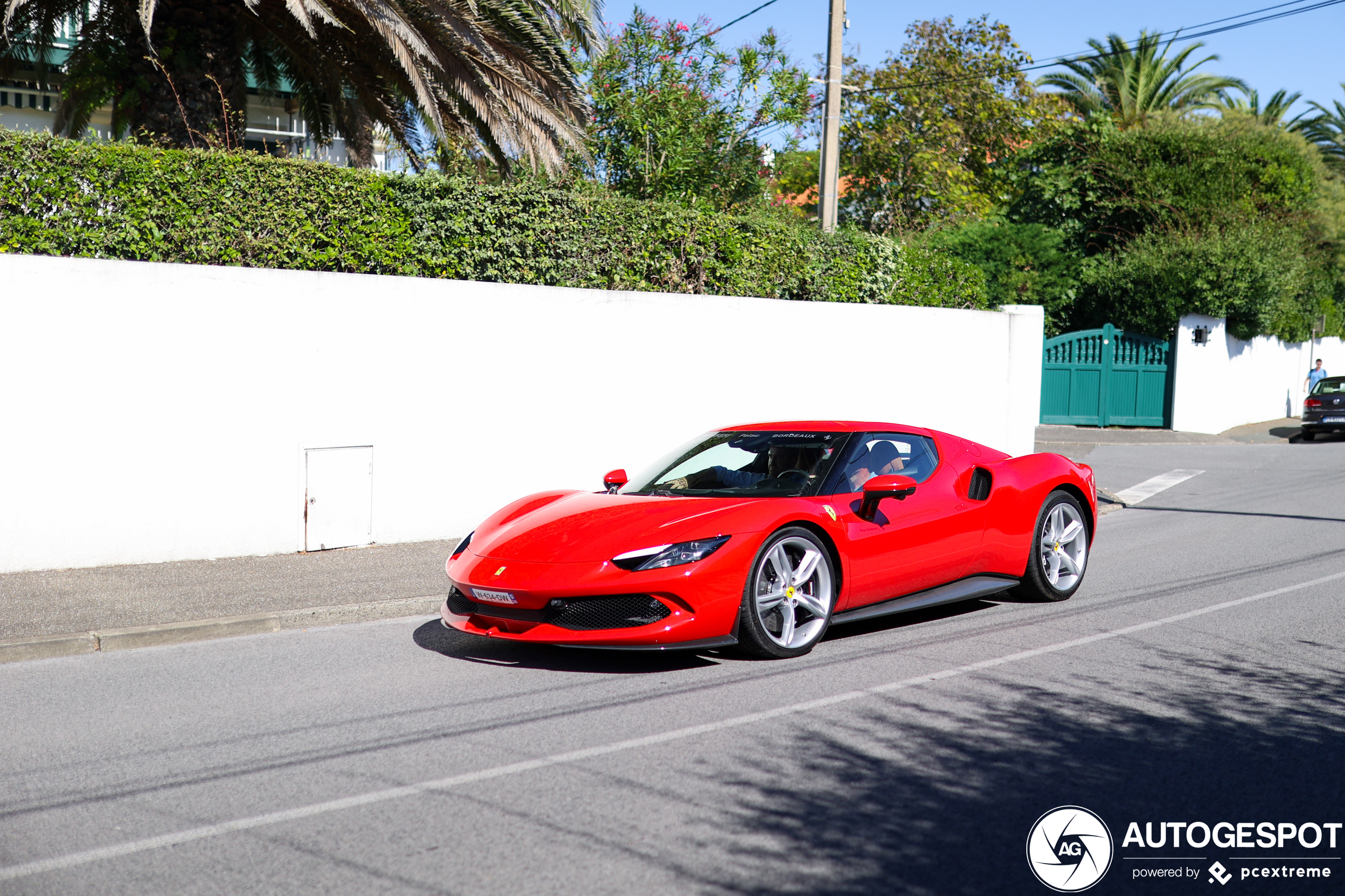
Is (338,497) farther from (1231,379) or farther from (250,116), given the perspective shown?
(1231,379)

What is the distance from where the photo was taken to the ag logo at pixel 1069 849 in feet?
11.6

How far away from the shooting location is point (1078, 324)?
95.6ft

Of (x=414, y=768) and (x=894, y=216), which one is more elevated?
(x=894, y=216)

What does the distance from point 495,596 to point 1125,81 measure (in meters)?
35.4

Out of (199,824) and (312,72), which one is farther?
(312,72)

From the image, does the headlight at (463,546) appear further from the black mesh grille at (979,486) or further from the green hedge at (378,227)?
the green hedge at (378,227)

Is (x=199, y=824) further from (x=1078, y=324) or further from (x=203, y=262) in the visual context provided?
(x=1078, y=324)

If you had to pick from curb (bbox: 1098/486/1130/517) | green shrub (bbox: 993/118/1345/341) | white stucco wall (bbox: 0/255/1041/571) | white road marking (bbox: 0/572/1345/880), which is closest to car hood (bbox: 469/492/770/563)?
white road marking (bbox: 0/572/1345/880)

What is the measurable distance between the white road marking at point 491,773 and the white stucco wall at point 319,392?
5.32 meters

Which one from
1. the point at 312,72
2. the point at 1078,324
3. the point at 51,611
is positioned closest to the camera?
the point at 51,611

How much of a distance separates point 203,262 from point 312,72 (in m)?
4.81

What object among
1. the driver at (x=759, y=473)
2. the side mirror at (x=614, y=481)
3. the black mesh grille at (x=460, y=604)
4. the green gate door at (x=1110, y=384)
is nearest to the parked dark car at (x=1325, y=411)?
the green gate door at (x=1110, y=384)

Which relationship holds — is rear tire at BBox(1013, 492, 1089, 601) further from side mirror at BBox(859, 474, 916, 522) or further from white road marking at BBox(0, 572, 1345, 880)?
side mirror at BBox(859, 474, 916, 522)

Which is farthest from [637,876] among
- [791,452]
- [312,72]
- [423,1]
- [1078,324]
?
[1078,324]
